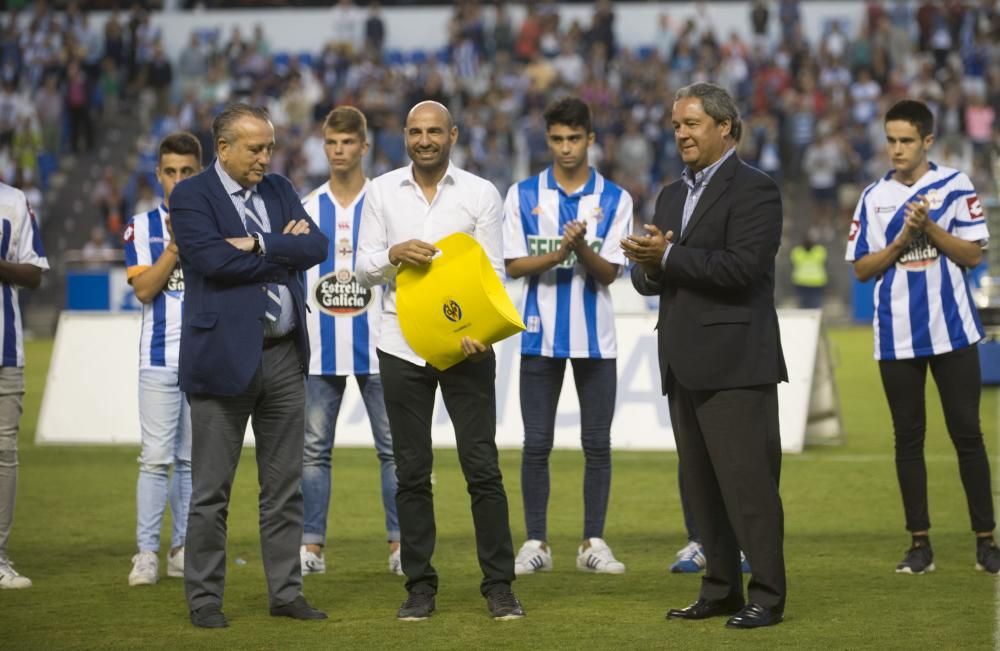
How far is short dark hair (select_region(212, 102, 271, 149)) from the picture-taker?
5.96 meters

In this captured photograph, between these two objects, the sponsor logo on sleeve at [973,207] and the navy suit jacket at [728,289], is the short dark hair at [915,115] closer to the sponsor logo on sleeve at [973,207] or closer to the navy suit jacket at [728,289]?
the sponsor logo on sleeve at [973,207]

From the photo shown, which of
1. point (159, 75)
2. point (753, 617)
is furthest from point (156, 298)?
point (159, 75)

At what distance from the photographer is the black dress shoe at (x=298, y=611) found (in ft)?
20.0

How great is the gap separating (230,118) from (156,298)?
1.45m

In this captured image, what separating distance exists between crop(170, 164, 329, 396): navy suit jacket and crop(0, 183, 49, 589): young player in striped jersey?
1.27 metres

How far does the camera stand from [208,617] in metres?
5.93

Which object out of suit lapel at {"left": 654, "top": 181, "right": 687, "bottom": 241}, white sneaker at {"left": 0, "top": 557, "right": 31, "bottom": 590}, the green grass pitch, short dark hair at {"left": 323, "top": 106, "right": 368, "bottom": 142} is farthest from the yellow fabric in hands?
A: white sneaker at {"left": 0, "top": 557, "right": 31, "bottom": 590}

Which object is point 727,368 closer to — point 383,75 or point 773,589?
point 773,589

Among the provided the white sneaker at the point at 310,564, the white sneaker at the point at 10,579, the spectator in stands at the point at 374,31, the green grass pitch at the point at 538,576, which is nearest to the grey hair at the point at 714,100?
the green grass pitch at the point at 538,576

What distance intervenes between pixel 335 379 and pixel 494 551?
1.69 m

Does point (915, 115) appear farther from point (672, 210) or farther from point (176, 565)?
point (176, 565)

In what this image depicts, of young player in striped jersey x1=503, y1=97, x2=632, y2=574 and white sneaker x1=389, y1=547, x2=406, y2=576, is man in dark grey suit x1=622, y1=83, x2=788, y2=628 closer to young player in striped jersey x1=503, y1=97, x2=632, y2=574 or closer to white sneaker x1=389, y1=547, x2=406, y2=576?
young player in striped jersey x1=503, y1=97, x2=632, y2=574

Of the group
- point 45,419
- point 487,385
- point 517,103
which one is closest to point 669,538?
point 487,385

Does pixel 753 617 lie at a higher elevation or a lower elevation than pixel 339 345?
lower
